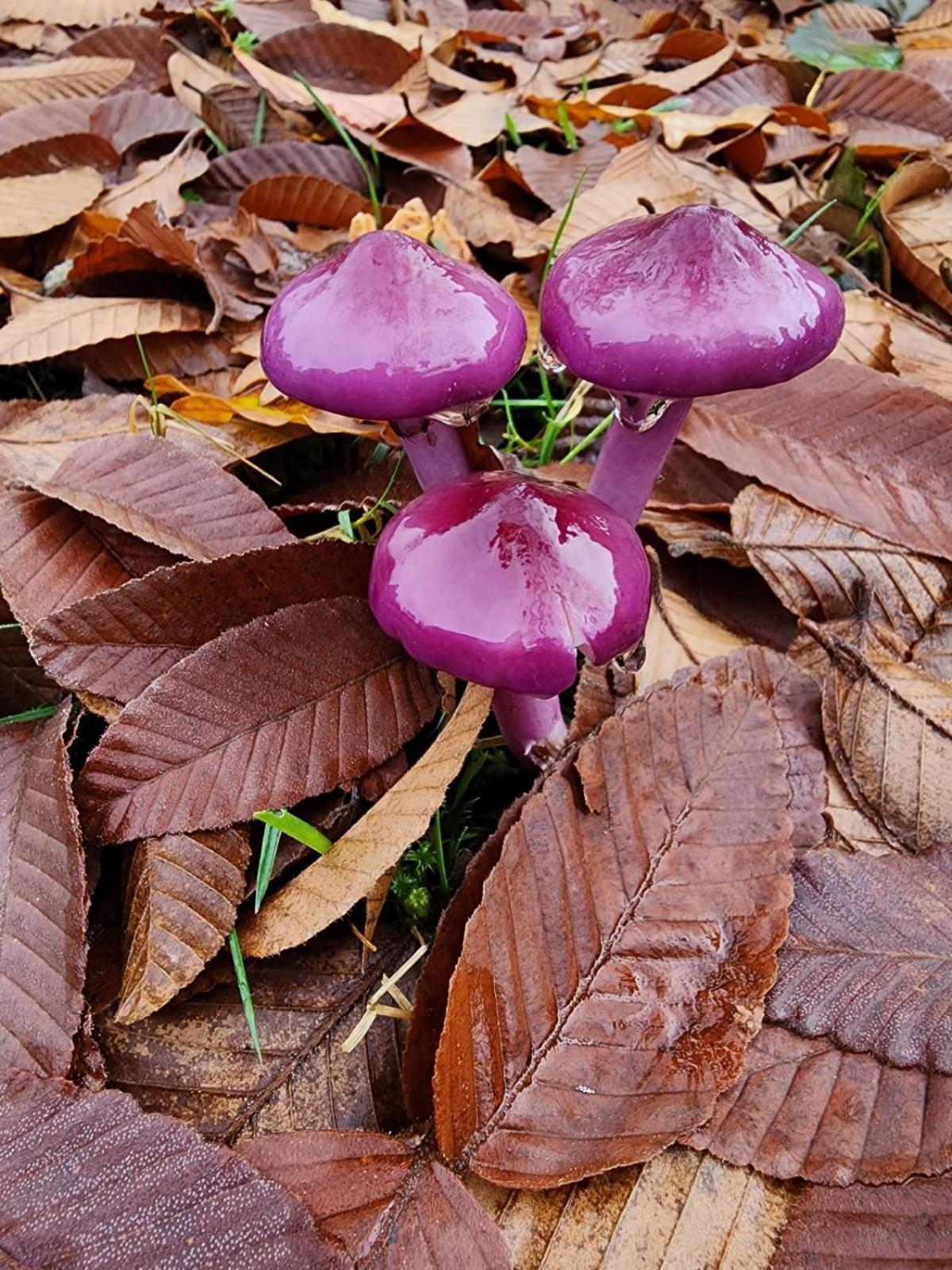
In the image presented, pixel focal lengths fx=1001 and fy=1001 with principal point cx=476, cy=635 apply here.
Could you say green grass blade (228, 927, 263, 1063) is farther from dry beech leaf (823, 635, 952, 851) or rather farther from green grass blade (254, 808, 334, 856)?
dry beech leaf (823, 635, 952, 851)

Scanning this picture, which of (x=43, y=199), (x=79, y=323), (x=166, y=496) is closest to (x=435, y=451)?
(x=166, y=496)

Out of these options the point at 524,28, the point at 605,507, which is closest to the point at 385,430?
the point at 605,507

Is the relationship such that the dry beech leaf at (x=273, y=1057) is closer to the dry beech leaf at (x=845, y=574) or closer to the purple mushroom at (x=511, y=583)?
the purple mushroom at (x=511, y=583)

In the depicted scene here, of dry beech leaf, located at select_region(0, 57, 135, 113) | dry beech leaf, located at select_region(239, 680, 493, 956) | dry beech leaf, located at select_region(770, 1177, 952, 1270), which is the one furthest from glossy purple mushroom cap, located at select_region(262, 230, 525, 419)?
dry beech leaf, located at select_region(0, 57, 135, 113)

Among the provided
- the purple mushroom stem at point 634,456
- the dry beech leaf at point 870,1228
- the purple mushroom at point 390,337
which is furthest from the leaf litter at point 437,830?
the purple mushroom at point 390,337

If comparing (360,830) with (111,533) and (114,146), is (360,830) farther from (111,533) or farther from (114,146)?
(114,146)

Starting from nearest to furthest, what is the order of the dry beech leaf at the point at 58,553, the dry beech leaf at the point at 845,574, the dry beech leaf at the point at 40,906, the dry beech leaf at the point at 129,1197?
the dry beech leaf at the point at 129,1197 < the dry beech leaf at the point at 40,906 < the dry beech leaf at the point at 58,553 < the dry beech leaf at the point at 845,574

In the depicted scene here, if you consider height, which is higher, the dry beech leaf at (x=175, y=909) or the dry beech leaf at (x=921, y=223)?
the dry beech leaf at (x=921, y=223)
